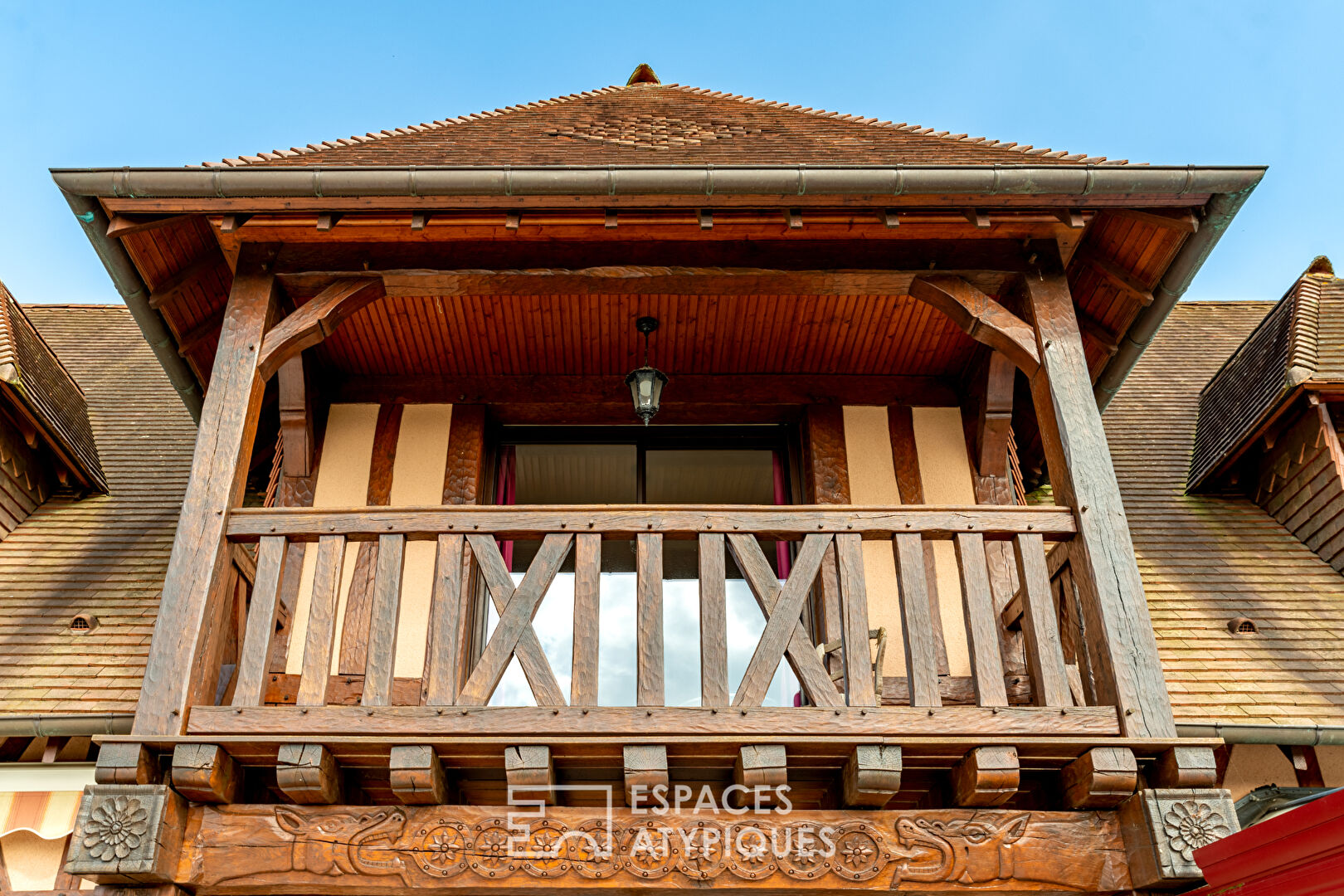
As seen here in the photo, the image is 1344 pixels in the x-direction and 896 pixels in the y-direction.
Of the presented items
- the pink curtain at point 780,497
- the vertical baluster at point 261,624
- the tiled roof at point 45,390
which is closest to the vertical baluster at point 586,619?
the vertical baluster at point 261,624

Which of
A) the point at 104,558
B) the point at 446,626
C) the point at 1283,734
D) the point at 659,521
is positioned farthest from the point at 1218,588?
the point at 104,558

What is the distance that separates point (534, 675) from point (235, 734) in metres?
1.15

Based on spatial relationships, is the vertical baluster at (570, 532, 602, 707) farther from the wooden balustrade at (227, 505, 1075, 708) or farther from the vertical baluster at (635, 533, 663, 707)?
the vertical baluster at (635, 533, 663, 707)

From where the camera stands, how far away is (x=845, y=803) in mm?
4398

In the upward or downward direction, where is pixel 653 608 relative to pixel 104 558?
downward

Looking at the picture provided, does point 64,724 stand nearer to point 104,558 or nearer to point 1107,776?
point 104,558

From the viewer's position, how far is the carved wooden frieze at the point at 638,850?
4199 mm

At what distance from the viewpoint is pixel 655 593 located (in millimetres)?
4562

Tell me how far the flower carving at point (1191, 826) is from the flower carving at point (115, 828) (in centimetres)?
379

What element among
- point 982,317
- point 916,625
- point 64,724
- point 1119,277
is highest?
point 1119,277

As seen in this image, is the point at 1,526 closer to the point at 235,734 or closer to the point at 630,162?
the point at 235,734

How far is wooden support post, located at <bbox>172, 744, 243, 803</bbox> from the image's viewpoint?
4.15 metres

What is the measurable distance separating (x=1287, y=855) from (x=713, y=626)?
2.13 meters

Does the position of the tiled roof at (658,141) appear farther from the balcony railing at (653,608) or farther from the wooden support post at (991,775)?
the wooden support post at (991,775)
